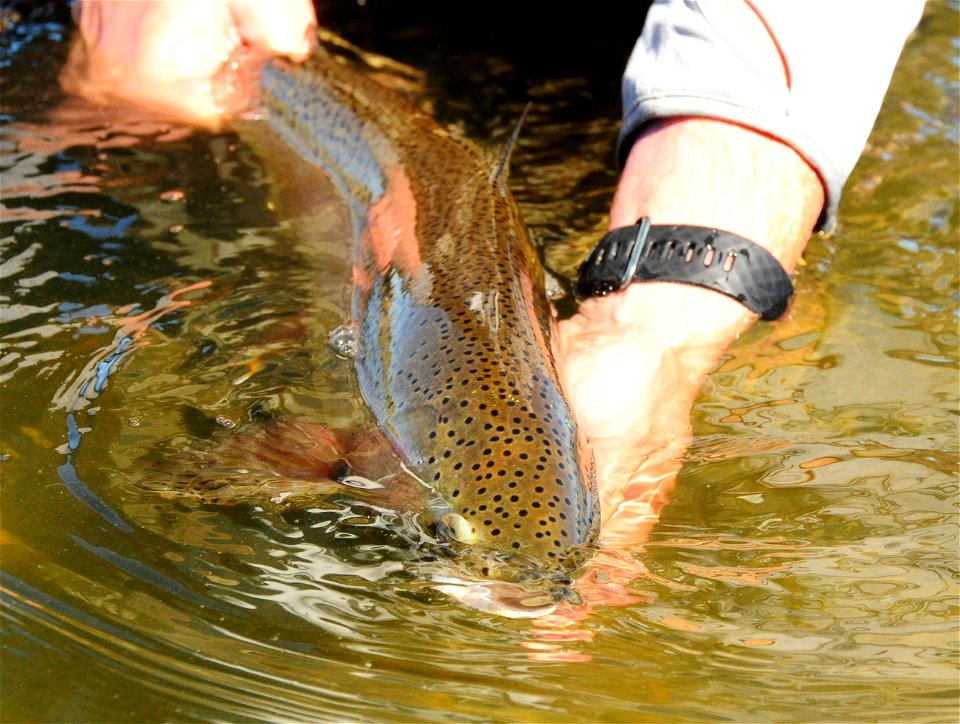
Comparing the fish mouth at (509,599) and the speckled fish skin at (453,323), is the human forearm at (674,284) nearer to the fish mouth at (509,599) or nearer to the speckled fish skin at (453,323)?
the speckled fish skin at (453,323)

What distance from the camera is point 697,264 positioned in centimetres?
312

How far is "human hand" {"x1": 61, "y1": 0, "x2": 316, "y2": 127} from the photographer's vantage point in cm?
438

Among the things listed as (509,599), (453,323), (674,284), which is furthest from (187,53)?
(509,599)

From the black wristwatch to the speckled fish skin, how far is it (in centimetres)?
26

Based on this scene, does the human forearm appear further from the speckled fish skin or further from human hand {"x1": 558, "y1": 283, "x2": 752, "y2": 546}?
the speckled fish skin

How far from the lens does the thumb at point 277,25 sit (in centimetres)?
439

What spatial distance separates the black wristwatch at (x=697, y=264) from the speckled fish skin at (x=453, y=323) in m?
0.26

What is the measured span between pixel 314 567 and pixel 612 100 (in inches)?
132

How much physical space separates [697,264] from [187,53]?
97.0 inches

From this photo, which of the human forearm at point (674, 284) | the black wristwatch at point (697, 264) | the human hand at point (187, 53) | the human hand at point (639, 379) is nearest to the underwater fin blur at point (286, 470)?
the human hand at point (639, 379)

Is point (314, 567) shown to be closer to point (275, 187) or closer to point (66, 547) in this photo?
point (66, 547)

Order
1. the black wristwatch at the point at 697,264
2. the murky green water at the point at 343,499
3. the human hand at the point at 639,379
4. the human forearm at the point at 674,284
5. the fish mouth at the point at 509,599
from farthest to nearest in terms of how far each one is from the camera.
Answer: the black wristwatch at the point at 697,264, the human forearm at the point at 674,284, the human hand at the point at 639,379, the fish mouth at the point at 509,599, the murky green water at the point at 343,499

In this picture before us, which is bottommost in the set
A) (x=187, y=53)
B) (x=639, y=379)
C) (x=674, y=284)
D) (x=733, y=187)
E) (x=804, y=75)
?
(x=639, y=379)

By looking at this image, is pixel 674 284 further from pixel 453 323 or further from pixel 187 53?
pixel 187 53
